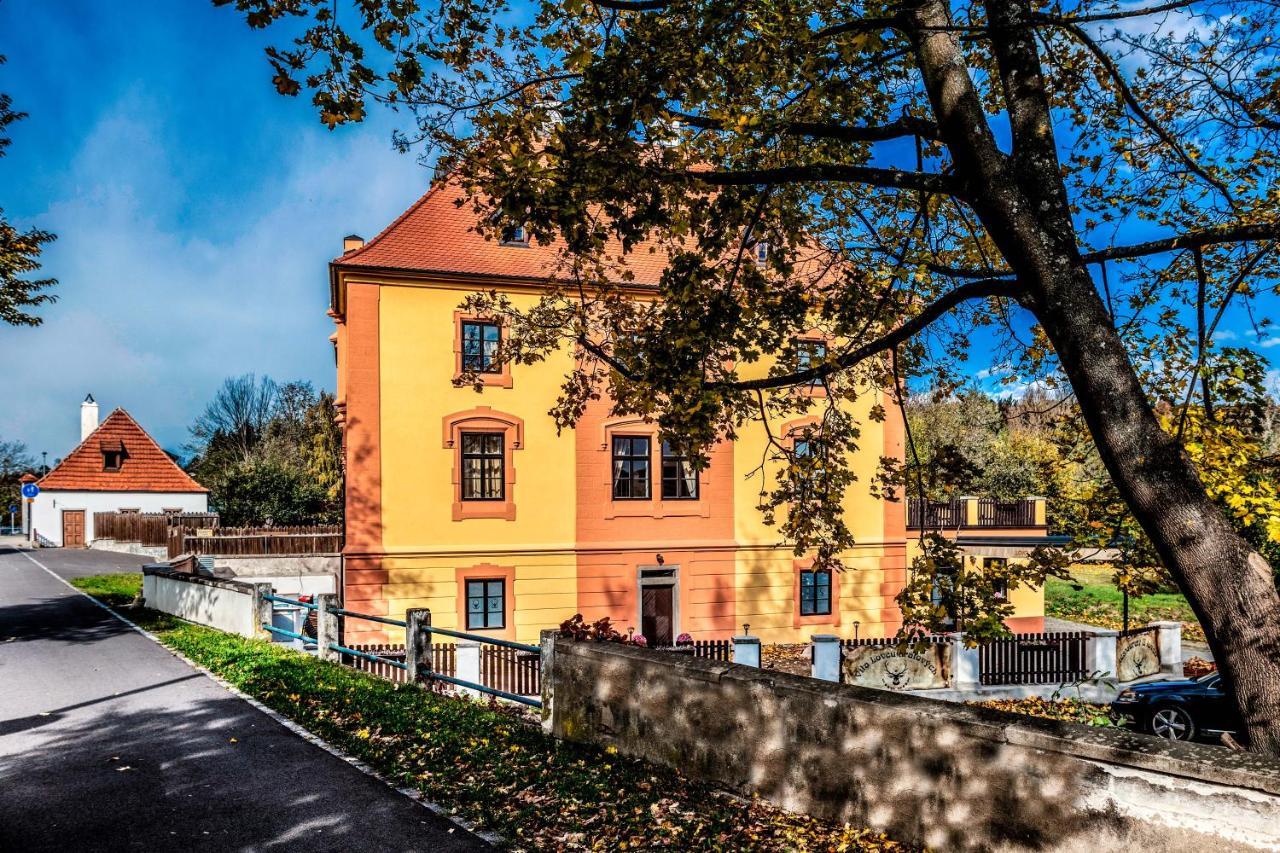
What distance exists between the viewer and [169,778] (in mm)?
6449

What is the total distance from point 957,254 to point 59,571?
30.9 metres

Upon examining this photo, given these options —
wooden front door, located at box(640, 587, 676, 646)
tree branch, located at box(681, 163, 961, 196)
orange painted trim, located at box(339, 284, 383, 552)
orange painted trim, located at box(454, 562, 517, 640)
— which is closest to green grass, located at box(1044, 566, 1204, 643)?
wooden front door, located at box(640, 587, 676, 646)

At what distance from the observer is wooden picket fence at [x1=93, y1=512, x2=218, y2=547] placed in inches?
1313

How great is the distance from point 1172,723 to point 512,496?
48.4 ft

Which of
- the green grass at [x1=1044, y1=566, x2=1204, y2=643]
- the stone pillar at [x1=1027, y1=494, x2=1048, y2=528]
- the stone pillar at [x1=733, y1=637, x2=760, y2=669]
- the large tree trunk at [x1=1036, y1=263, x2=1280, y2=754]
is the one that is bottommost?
the green grass at [x1=1044, y1=566, x2=1204, y2=643]

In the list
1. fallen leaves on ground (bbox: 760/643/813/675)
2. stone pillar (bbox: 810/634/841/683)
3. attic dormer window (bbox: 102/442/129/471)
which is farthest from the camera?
attic dormer window (bbox: 102/442/129/471)

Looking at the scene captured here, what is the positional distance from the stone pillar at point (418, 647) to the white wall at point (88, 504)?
3970 centimetres

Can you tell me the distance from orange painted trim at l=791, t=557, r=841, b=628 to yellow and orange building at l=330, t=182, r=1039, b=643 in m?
0.04

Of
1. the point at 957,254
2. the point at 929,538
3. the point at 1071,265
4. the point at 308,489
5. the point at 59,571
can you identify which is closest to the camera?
the point at 1071,265

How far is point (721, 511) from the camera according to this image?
75.4 feet

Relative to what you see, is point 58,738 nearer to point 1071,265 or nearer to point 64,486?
point 1071,265

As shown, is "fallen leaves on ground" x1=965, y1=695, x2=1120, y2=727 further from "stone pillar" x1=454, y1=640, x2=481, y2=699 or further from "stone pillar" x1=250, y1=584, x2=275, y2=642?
"stone pillar" x1=250, y1=584, x2=275, y2=642

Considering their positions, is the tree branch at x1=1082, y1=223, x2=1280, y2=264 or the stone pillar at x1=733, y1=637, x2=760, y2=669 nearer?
the tree branch at x1=1082, y1=223, x2=1280, y2=264

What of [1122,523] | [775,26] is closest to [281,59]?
[775,26]
